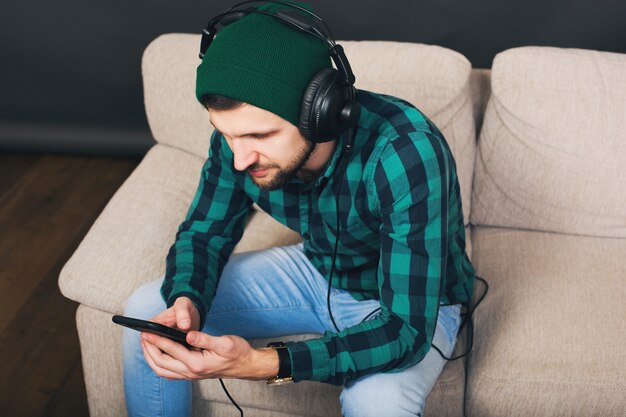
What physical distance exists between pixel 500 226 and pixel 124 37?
1615 millimetres

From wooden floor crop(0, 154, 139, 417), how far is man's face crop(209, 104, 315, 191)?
974 mm

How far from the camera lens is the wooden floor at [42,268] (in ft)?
6.33

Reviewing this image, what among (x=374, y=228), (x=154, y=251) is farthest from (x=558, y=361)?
(x=154, y=251)

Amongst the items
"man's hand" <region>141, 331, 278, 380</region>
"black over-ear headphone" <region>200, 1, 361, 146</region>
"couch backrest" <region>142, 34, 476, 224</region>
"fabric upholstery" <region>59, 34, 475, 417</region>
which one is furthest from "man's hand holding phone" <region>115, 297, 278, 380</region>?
"couch backrest" <region>142, 34, 476, 224</region>

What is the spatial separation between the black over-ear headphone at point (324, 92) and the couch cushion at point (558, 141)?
64 cm

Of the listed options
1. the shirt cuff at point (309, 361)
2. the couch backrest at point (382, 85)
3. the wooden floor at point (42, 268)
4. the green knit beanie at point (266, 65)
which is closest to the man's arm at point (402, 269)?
the shirt cuff at point (309, 361)

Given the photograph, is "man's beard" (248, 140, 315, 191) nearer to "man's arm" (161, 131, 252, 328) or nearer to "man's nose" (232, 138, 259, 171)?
"man's nose" (232, 138, 259, 171)

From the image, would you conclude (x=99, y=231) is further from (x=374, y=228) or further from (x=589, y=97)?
(x=589, y=97)

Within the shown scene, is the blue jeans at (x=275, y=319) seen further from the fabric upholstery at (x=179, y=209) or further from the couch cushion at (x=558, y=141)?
the couch cushion at (x=558, y=141)

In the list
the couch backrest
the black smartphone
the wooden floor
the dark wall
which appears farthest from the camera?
the dark wall

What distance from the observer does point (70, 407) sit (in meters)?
1.88

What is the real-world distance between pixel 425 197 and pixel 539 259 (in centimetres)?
59

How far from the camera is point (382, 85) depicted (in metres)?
1.74

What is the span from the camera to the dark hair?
1.19 m
